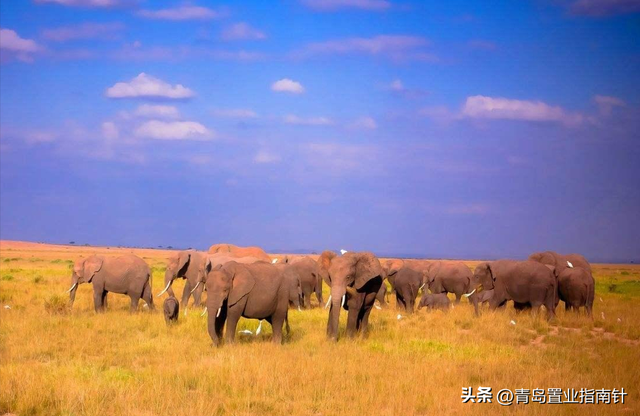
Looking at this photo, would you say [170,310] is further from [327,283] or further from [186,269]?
[186,269]

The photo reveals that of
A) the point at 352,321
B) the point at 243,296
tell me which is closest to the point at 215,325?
the point at 243,296

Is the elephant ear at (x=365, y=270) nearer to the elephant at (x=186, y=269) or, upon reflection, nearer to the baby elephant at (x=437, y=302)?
the baby elephant at (x=437, y=302)

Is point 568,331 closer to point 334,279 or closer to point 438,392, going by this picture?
point 334,279

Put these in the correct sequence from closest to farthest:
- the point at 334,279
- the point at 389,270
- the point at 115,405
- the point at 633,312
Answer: the point at 115,405
the point at 334,279
the point at 633,312
the point at 389,270

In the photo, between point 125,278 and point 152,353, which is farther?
point 125,278

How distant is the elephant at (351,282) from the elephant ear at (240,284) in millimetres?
2106

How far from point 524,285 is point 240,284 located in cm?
1107

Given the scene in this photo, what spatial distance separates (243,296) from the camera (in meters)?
16.2

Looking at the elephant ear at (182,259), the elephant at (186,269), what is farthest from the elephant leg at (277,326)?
the elephant ear at (182,259)

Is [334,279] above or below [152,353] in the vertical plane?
above

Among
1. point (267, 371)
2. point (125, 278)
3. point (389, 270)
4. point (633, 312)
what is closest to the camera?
point (267, 371)

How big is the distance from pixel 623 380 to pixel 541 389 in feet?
6.88

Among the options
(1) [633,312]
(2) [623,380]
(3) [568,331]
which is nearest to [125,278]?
(3) [568,331]

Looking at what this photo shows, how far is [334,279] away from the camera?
17125 mm
